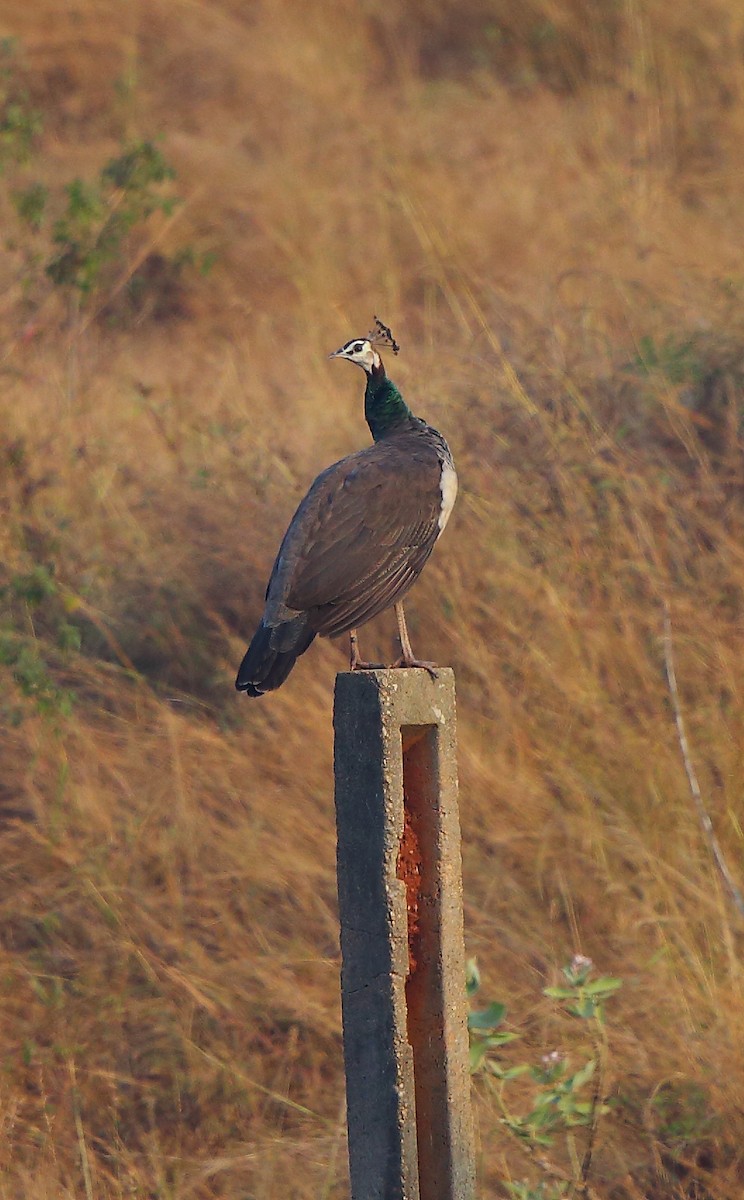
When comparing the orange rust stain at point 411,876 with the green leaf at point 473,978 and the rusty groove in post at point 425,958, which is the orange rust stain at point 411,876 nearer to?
the rusty groove in post at point 425,958

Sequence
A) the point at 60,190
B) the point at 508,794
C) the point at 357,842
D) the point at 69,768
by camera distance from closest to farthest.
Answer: the point at 357,842, the point at 508,794, the point at 69,768, the point at 60,190

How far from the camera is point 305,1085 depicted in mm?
3984

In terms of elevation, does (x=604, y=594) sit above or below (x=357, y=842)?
above

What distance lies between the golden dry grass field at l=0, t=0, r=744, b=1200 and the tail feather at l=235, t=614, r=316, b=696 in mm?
1096

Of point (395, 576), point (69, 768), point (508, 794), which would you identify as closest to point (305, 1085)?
point (508, 794)

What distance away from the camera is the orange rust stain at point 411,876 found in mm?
2084

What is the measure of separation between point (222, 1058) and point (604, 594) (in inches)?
71.1

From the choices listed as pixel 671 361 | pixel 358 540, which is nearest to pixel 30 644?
pixel 358 540

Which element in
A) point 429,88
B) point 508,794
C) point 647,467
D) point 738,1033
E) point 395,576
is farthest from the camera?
point 429,88

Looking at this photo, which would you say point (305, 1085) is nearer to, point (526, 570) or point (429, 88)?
point (526, 570)

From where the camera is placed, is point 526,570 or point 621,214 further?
point 621,214

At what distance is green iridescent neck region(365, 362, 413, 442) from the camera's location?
3.60 metres

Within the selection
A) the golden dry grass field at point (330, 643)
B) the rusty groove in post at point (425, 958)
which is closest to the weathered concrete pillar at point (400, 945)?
the rusty groove in post at point (425, 958)

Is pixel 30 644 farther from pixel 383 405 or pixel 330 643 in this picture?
pixel 383 405
